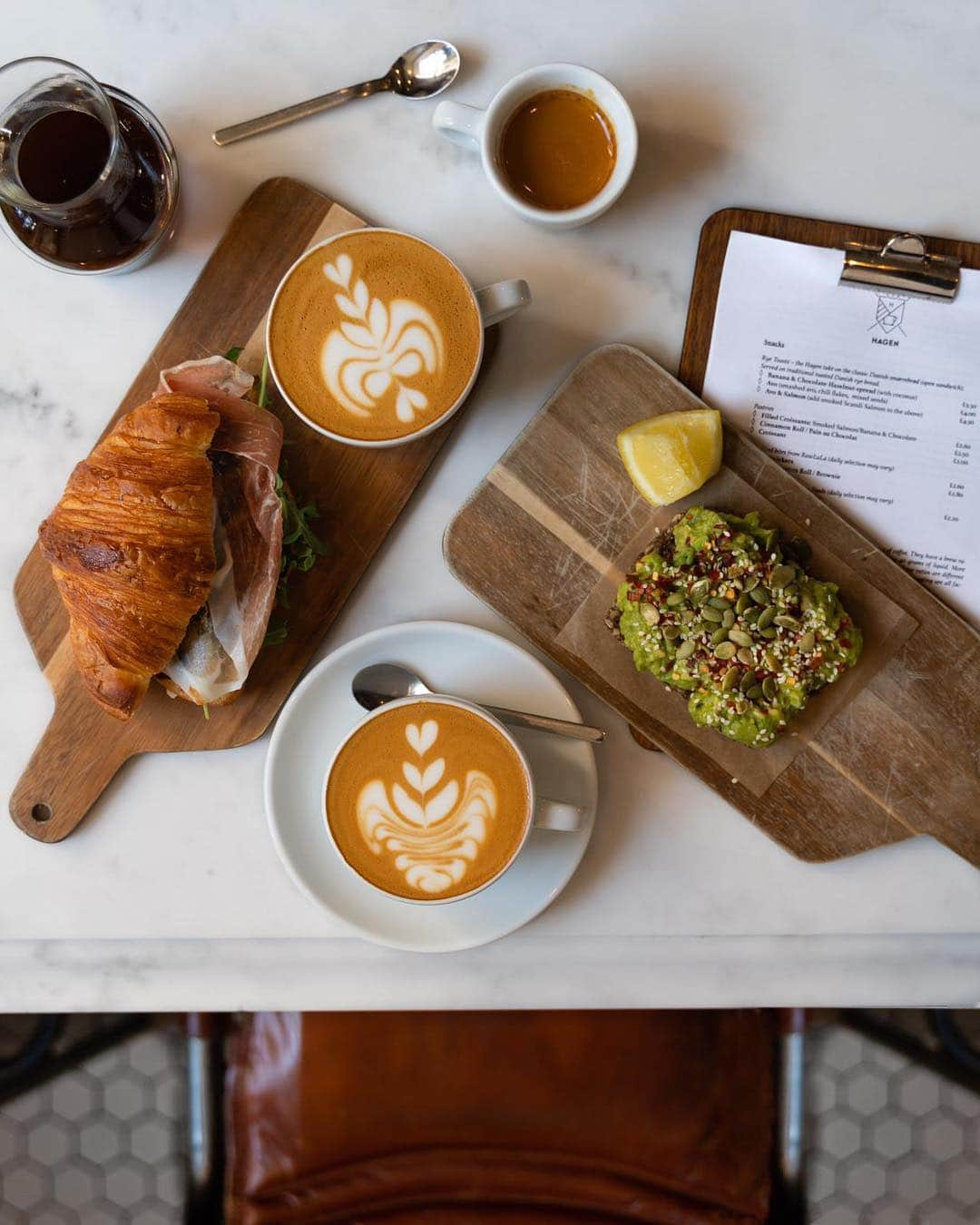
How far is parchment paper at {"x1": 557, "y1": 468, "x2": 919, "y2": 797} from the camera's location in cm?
123

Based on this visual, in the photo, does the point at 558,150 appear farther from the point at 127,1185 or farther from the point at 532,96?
the point at 127,1185

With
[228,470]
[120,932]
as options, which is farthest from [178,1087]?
[228,470]

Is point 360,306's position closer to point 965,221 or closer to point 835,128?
point 835,128

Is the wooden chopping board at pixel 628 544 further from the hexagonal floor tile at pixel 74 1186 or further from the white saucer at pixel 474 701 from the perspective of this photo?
the hexagonal floor tile at pixel 74 1186

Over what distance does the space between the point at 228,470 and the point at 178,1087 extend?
3.40ft

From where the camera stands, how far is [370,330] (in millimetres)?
1140

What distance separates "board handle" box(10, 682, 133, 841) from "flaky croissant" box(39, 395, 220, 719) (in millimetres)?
144

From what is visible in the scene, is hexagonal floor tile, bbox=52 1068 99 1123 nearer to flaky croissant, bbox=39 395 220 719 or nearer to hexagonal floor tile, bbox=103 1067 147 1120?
hexagonal floor tile, bbox=103 1067 147 1120

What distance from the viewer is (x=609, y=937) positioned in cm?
130

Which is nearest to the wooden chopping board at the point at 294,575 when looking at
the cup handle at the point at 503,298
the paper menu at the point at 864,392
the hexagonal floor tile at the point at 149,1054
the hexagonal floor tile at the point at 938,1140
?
the cup handle at the point at 503,298

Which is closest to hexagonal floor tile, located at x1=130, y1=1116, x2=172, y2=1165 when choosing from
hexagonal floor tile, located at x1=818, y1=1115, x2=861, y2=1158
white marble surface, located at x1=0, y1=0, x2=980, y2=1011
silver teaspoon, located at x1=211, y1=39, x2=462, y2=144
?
white marble surface, located at x1=0, y1=0, x2=980, y2=1011

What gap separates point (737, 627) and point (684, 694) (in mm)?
124

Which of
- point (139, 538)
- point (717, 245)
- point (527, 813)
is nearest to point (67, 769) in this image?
point (139, 538)

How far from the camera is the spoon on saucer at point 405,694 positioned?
3.99 ft
